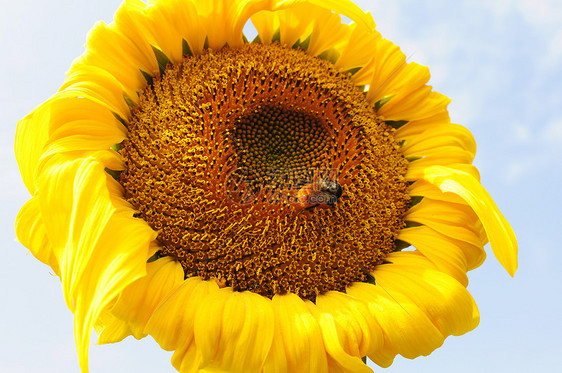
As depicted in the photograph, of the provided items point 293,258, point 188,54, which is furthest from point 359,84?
point 293,258

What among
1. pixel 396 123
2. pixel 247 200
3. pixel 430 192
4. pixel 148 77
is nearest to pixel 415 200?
pixel 430 192

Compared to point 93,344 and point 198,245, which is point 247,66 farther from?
point 93,344

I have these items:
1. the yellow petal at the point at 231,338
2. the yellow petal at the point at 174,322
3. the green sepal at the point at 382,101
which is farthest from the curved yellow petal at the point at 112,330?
the green sepal at the point at 382,101

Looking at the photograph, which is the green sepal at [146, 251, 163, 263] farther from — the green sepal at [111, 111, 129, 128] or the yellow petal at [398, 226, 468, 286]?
the yellow petal at [398, 226, 468, 286]

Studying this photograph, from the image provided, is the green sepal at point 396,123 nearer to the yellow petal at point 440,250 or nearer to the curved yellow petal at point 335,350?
the yellow petal at point 440,250

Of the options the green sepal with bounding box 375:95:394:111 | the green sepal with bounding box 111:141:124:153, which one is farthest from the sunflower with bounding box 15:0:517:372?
the green sepal with bounding box 375:95:394:111

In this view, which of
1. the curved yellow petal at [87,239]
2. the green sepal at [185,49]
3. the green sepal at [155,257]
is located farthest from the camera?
the green sepal at [185,49]

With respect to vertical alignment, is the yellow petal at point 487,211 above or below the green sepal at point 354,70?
below
